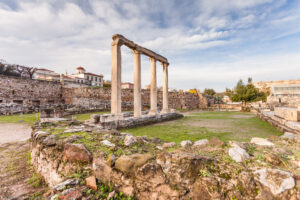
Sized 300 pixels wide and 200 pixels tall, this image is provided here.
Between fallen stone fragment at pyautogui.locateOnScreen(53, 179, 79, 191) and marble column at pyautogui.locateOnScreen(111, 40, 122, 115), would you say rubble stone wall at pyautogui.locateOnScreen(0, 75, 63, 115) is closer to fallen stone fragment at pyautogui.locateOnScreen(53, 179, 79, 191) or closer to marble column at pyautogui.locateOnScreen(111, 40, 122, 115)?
marble column at pyautogui.locateOnScreen(111, 40, 122, 115)

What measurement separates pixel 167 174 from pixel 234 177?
0.73 m

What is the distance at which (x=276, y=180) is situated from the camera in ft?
4.75

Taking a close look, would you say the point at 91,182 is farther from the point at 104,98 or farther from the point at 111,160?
the point at 104,98

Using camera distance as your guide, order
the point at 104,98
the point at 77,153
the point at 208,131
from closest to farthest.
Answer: the point at 77,153 → the point at 208,131 → the point at 104,98

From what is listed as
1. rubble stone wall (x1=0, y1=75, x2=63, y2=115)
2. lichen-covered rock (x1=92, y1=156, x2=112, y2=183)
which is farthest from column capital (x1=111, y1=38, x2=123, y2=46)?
rubble stone wall (x1=0, y1=75, x2=63, y2=115)

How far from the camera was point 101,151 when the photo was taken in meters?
2.37

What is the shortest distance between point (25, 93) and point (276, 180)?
24.7m

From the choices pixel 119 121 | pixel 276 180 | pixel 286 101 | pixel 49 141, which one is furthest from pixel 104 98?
pixel 286 101

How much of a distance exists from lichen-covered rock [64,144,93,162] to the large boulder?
1.94ft

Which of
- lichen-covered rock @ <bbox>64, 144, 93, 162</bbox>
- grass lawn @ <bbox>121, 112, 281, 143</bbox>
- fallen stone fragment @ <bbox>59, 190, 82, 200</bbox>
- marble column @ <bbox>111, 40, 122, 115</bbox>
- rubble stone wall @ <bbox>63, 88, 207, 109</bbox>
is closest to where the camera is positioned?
fallen stone fragment @ <bbox>59, 190, 82, 200</bbox>

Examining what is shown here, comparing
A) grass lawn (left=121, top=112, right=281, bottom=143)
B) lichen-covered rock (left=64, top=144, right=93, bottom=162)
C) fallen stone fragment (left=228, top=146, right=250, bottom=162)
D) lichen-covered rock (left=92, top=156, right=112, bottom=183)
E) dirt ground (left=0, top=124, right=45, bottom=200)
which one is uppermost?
fallen stone fragment (left=228, top=146, right=250, bottom=162)

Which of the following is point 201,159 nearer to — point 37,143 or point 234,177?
point 234,177

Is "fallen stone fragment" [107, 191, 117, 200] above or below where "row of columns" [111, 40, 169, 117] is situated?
below

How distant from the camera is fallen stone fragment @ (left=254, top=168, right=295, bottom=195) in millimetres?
1390
